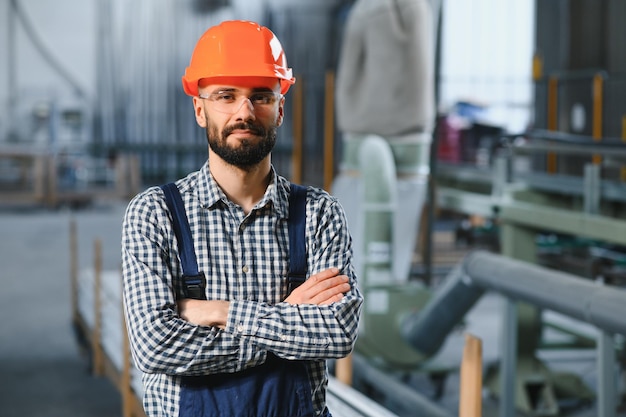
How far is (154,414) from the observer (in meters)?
1.81

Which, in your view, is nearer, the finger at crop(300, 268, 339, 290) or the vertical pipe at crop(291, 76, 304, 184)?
the finger at crop(300, 268, 339, 290)

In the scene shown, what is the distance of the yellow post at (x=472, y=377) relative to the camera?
7.14 feet

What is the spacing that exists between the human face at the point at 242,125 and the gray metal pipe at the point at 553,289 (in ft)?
5.69

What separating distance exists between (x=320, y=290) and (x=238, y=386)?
9.8 inches

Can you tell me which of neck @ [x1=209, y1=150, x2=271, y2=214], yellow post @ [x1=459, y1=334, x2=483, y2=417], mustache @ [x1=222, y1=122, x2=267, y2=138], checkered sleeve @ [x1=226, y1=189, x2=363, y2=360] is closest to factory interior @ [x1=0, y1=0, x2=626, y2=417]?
yellow post @ [x1=459, y1=334, x2=483, y2=417]

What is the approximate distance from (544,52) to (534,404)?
22.4 feet

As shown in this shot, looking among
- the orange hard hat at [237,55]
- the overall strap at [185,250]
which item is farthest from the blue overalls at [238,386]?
the orange hard hat at [237,55]

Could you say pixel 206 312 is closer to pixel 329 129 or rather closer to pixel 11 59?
pixel 329 129

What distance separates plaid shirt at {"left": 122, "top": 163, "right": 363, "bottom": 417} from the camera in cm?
173

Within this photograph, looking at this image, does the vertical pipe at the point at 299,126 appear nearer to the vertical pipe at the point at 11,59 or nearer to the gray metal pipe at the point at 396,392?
the gray metal pipe at the point at 396,392

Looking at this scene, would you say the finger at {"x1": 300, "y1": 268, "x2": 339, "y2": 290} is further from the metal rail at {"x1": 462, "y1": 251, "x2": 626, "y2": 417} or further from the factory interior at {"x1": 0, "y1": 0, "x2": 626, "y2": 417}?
the metal rail at {"x1": 462, "y1": 251, "x2": 626, "y2": 417}

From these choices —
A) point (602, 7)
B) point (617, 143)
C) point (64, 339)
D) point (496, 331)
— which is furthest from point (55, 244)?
point (617, 143)

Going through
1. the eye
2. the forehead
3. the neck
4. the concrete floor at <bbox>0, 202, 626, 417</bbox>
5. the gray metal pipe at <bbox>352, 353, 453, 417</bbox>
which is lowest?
the concrete floor at <bbox>0, 202, 626, 417</bbox>

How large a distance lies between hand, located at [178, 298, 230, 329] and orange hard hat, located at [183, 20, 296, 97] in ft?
1.47
